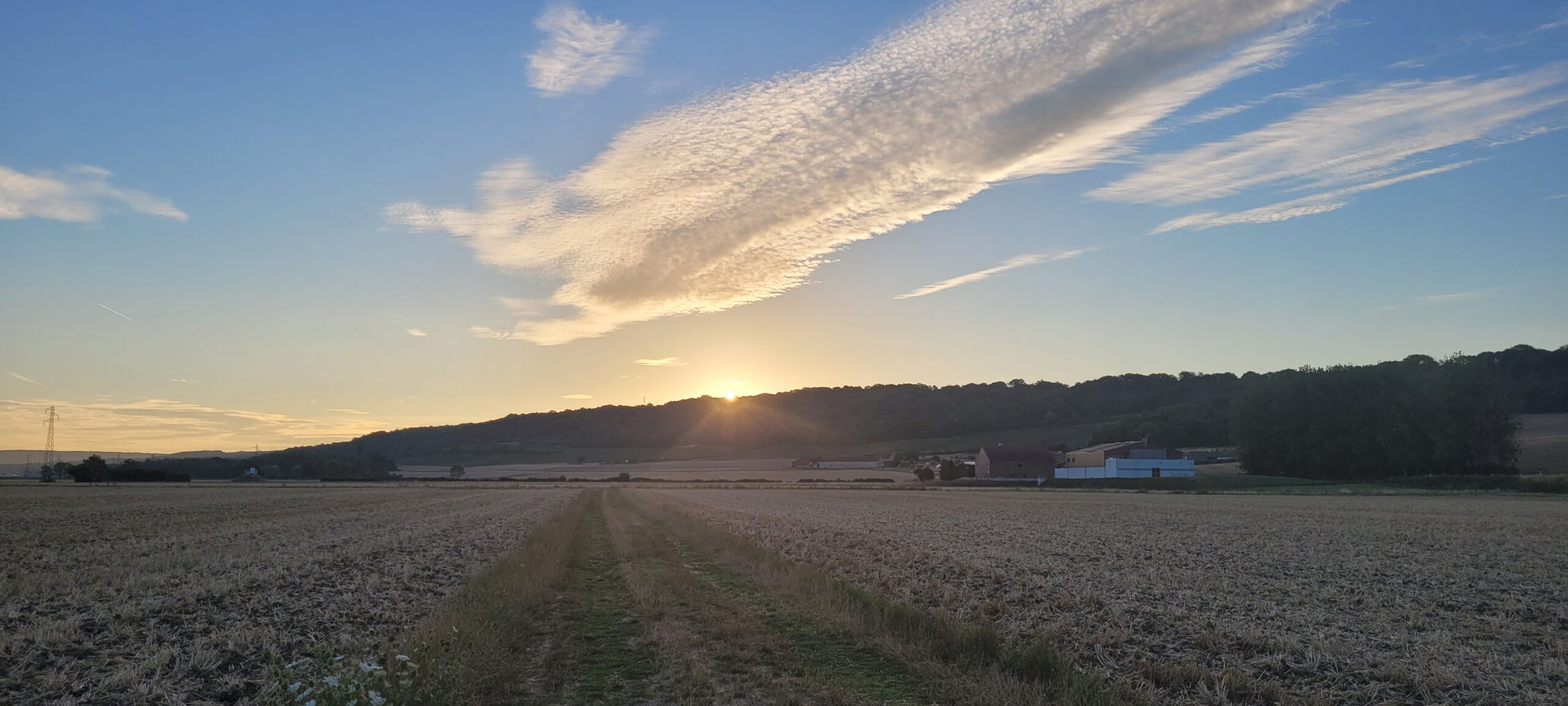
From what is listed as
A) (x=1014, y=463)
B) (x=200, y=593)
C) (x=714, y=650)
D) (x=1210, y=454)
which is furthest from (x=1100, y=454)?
(x=200, y=593)

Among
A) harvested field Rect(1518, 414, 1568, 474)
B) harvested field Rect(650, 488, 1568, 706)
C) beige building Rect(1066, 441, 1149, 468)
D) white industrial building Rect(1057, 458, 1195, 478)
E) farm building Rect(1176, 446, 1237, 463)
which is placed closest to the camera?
harvested field Rect(650, 488, 1568, 706)

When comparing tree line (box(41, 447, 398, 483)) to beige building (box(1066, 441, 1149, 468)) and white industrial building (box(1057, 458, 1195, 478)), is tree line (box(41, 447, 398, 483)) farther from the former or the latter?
white industrial building (box(1057, 458, 1195, 478))

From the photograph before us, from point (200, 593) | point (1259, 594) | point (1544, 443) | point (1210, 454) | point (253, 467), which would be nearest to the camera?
point (1259, 594)

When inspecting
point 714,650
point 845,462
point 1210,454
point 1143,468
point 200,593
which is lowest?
point 845,462

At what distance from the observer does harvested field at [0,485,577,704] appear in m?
8.94

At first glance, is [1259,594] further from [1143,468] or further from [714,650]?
[1143,468]

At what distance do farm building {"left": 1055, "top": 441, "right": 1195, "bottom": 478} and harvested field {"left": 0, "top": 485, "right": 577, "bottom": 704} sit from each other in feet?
261

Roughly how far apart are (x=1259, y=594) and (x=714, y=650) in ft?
30.1

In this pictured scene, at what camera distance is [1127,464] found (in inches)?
3816

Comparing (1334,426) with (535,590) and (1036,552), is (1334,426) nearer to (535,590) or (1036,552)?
(1036,552)

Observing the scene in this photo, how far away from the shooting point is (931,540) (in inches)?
925

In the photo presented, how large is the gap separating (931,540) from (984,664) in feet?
45.2

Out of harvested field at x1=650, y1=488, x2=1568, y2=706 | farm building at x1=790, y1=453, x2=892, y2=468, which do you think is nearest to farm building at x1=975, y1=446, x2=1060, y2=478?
farm building at x1=790, y1=453, x2=892, y2=468

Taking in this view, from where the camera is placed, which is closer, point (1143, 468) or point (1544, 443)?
point (1544, 443)
